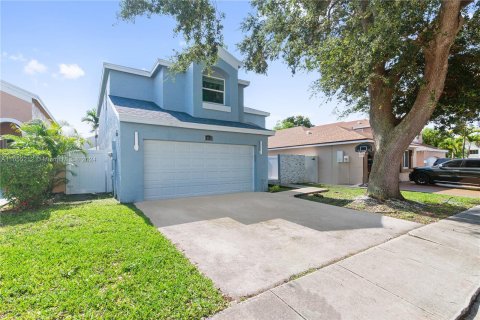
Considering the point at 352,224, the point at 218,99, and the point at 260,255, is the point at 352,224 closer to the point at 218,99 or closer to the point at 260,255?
the point at 260,255

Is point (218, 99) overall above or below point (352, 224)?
above

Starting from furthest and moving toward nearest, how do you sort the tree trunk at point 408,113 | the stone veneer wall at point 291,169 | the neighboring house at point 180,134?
the stone veneer wall at point 291,169 → the neighboring house at point 180,134 → the tree trunk at point 408,113

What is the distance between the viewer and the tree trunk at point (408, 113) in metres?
6.42

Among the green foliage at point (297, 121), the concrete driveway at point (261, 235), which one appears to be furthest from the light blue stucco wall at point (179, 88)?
the green foliage at point (297, 121)

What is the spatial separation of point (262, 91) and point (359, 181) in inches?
343

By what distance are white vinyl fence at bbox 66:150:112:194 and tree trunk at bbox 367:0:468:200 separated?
36.1 feet

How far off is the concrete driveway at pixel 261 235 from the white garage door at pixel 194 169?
0.99 m

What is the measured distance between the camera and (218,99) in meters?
11.1

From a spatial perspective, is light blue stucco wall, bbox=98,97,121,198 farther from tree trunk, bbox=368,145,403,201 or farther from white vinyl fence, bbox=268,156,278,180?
tree trunk, bbox=368,145,403,201

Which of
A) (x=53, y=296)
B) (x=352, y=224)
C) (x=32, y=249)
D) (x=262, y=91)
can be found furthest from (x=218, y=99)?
(x=53, y=296)

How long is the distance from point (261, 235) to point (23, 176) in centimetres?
675

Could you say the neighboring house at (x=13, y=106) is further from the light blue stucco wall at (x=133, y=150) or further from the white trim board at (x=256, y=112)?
the white trim board at (x=256, y=112)

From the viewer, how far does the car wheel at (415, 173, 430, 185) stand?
14.7m

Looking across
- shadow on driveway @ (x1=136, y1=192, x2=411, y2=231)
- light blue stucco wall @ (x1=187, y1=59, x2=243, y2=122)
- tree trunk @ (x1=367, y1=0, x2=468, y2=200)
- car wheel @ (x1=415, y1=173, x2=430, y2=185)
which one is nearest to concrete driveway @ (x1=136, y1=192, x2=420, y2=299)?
shadow on driveway @ (x1=136, y1=192, x2=411, y2=231)
